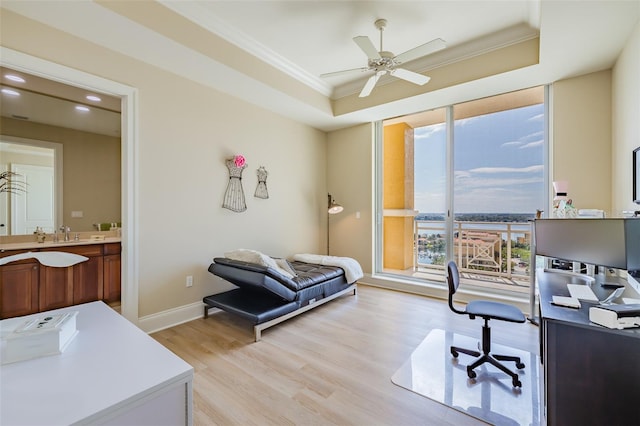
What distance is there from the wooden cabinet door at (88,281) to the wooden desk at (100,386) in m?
2.71

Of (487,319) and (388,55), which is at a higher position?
(388,55)

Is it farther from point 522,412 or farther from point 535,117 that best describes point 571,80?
point 522,412

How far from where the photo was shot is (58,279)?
319 centimetres

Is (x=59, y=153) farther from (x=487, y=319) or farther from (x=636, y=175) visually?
(x=636, y=175)

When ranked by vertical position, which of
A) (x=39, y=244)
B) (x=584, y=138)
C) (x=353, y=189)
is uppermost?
(x=584, y=138)

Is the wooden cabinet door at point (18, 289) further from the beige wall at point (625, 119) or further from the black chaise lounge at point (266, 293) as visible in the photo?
the beige wall at point (625, 119)

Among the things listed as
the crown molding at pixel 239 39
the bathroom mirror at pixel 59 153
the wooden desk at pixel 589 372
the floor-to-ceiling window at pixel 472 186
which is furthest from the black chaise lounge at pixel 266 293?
the bathroom mirror at pixel 59 153

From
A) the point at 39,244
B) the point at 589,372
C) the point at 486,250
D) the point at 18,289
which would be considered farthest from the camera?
the point at 486,250

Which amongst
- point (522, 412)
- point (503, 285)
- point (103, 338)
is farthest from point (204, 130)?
point (503, 285)

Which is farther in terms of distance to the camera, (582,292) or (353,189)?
(353,189)

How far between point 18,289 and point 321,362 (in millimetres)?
3216

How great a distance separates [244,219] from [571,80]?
425cm

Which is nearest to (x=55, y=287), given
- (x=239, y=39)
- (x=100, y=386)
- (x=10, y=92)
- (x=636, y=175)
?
(x=10, y=92)

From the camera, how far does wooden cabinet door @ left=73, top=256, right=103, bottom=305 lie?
3.34 m
